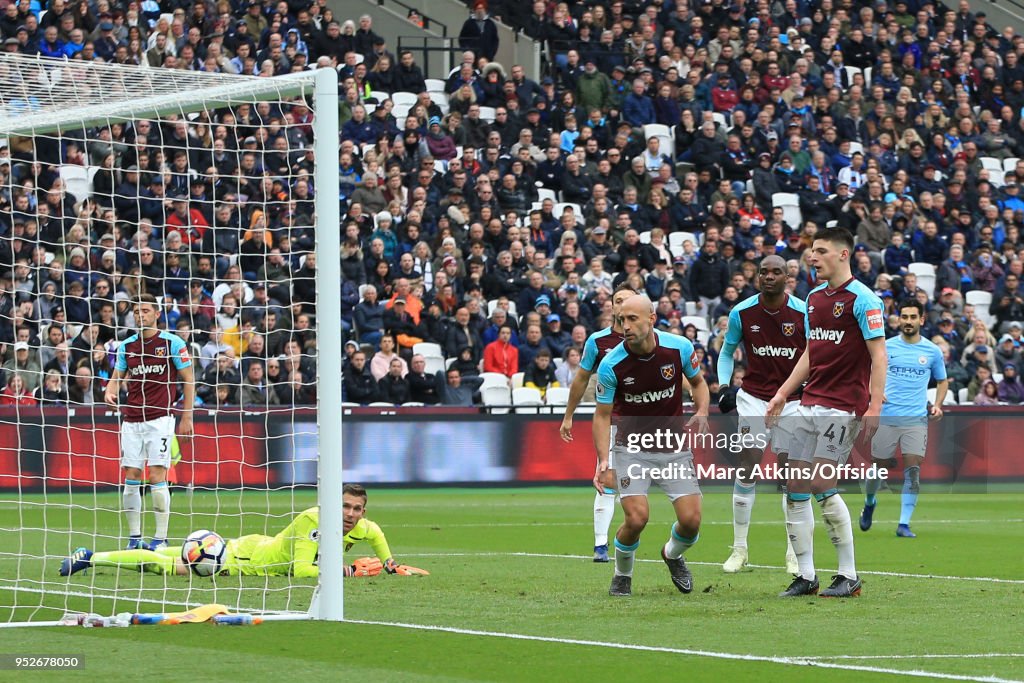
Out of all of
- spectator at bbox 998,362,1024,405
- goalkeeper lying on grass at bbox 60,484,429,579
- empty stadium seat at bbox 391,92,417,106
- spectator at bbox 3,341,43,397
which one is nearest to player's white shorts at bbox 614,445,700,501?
goalkeeper lying on grass at bbox 60,484,429,579

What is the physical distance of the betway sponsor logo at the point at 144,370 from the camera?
14.3 metres

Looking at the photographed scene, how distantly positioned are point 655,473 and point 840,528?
3.98ft

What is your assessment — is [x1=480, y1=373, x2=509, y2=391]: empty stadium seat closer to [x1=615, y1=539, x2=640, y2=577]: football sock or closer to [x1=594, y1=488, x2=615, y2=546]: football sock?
[x1=594, y1=488, x2=615, y2=546]: football sock

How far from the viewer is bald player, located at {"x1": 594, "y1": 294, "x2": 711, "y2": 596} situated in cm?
1071

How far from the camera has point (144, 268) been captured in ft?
63.6

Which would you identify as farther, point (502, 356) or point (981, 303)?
point (981, 303)

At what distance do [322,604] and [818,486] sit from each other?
10.8 ft

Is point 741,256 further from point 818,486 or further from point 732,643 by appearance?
point 732,643

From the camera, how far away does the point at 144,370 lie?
1435cm

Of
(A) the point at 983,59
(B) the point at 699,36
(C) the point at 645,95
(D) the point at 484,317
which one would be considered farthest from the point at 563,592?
(A) the point at 983,59

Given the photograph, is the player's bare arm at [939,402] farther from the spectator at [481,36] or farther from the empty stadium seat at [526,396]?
the spectator at [481,36]

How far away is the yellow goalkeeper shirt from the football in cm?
9

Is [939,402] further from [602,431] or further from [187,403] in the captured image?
[187,403]

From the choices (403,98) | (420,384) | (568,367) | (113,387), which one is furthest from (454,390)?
(113,387)
